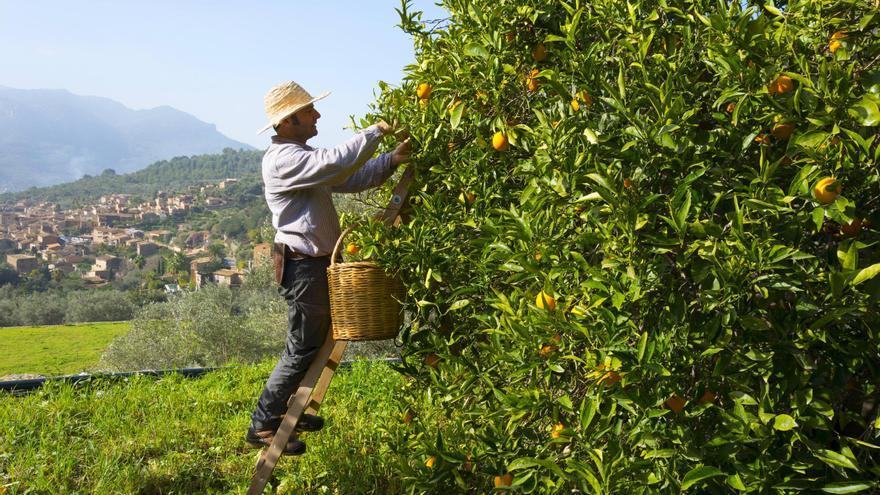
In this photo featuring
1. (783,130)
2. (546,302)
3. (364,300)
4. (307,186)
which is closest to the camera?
(783,130)

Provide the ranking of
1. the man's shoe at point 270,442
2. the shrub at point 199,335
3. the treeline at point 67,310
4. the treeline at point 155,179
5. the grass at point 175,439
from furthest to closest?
1. the treeline at point 155,179
2. the treeline at point 67,310
3. the shrub at point 199,335
4. the grass at point 175,439
5. the man's shoe at point 270,442

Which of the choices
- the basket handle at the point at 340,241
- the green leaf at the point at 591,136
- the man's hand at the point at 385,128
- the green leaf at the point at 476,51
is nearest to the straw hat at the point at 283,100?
the man's hand at the point at 385,128

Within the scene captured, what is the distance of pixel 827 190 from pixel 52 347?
3555 centimetres

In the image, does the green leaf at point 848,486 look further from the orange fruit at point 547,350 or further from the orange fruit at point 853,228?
the orange fruit at point 547,350

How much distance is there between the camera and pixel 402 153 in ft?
9.85

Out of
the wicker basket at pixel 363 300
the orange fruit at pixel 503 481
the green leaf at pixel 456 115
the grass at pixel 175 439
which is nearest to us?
the orange fruit at pixel 503 481

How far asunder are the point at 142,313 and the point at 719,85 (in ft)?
60.7

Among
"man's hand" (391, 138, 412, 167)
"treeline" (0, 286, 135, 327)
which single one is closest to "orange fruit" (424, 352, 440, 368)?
"man's hand" (391, 138, 412, 167)

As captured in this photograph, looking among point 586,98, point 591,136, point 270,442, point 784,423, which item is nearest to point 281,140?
point 270,442

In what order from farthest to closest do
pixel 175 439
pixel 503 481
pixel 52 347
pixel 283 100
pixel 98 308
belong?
pixel 98 308 → pixel 52 347 → pixel 175 439 → pixel 283 100 → pixel 503 481

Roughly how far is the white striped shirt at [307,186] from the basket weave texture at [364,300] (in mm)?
266

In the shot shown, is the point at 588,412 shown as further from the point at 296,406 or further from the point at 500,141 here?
the point at 296,406

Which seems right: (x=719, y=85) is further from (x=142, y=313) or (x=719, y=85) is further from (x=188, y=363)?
(x=142, y=313)

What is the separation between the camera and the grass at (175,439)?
3.64m
